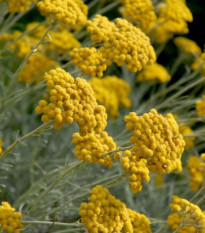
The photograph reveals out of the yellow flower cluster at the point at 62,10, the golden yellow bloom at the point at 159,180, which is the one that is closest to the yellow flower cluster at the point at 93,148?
the yellow flower cluster at the point at 62,10

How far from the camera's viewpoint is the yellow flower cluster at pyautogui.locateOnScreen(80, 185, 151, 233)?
4.32 feet

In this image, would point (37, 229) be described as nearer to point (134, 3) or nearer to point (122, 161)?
point (122, 161)

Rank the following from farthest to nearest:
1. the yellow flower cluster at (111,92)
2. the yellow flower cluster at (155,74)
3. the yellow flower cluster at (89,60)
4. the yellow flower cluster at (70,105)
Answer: the yellow flower cluster at (155,74) < the yellow flower cluster at (111,92) < the yellow flower cluster at (89,60) < the yellow flower cluster at (70,105)

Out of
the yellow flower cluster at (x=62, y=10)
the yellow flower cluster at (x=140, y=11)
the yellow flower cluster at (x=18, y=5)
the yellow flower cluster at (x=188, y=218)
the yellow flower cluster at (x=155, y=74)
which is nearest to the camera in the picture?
the yellow flower cluster at (x=188, y=218)

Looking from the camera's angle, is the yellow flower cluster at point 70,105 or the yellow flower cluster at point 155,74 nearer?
the yellow flower cluster at point 70,105

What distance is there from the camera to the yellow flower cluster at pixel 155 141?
133 centimetres

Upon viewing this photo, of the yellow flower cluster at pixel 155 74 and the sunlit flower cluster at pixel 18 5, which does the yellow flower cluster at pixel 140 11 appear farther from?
the yellow flower cluster at pixel 155 74

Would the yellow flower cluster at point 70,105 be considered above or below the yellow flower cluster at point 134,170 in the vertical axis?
above

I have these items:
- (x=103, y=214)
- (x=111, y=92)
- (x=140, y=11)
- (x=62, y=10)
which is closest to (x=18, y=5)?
(x=62, y=10)

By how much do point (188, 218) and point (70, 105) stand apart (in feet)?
1.87

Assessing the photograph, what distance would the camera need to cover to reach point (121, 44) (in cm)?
170

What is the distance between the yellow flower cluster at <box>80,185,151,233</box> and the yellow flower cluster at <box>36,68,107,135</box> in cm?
22

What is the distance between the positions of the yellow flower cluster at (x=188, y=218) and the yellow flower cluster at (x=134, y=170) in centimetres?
22

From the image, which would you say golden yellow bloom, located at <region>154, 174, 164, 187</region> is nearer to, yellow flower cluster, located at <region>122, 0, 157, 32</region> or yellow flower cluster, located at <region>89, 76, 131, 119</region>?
yellow flower cluster, located at <region>89, 76, 131, 119</region>
